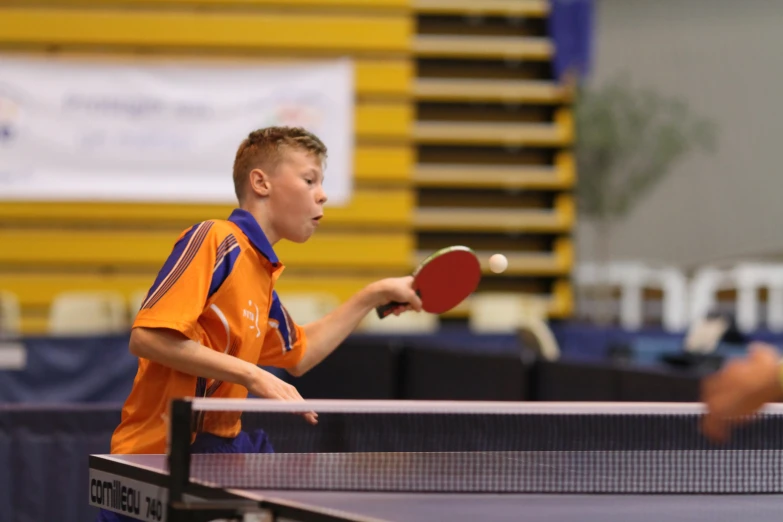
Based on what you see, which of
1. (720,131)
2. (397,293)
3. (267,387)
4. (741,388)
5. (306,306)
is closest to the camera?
(741,388)

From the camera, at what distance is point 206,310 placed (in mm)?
2502

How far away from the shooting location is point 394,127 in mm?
11344

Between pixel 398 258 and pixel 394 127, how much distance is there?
4.24 ft

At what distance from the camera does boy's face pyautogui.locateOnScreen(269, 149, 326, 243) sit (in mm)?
2623

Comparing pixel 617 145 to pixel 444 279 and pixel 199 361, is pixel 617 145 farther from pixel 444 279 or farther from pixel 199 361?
pixel 199 361

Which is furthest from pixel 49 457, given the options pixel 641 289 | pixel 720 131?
pixel 720 131

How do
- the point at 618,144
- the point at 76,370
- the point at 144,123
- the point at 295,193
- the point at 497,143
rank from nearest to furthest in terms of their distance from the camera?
the point at 295,193, the point at 76,370, the point at 144,123, the point at 497,143, the point at 618,144

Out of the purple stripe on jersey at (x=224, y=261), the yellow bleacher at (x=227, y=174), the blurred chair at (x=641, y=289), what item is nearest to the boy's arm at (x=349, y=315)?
the purple stripe on jersey at (x=224, y=261)

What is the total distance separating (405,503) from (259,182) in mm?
892

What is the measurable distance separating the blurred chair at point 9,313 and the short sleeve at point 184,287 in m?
7.91

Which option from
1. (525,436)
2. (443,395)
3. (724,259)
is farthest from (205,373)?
(724,259)

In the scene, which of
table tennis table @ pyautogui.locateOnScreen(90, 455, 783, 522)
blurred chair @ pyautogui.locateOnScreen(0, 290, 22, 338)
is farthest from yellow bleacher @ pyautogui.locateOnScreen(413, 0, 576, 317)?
table tennis table @ pyautogui.locateOnScreen(90, 455, 783, 522)

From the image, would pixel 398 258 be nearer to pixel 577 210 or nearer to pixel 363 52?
pixel 363 52

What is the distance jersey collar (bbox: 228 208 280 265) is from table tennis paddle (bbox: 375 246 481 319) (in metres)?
0.34
